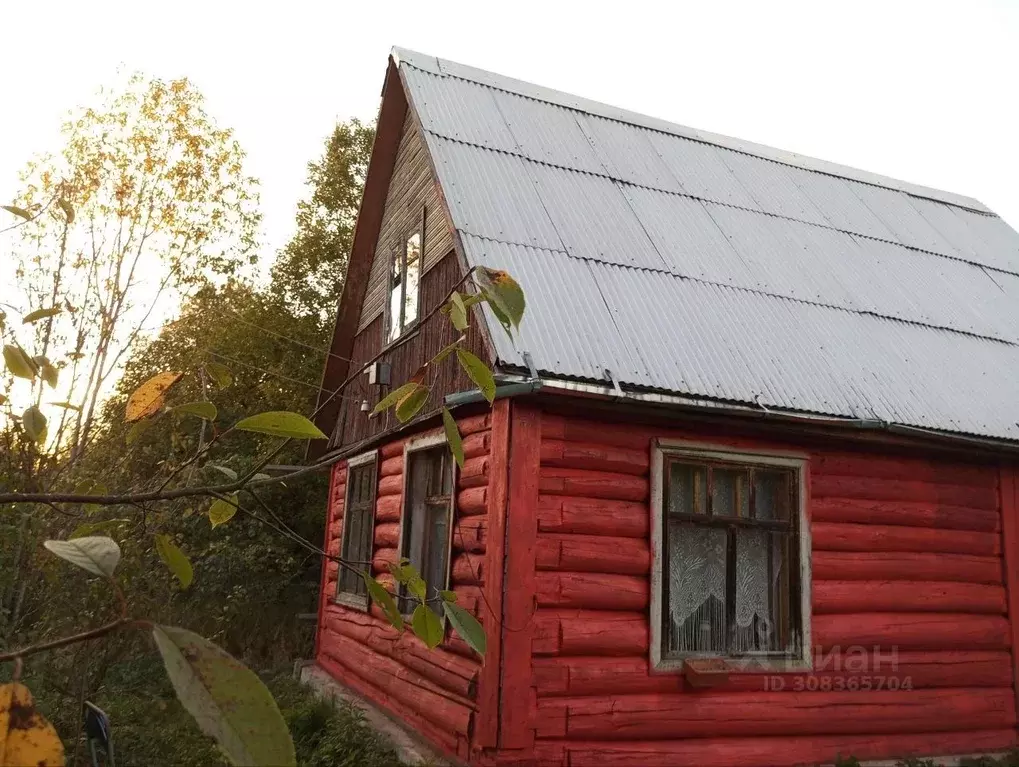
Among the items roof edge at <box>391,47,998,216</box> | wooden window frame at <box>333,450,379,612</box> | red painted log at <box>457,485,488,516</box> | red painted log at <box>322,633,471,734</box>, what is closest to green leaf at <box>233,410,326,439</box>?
red painted log at <box>457,485,488,516</box>

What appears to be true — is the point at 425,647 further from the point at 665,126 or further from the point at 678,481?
the point at 665,126

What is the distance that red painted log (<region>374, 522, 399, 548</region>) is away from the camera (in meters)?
7.64

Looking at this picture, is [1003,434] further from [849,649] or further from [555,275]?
[555,275]

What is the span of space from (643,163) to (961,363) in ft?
12.8

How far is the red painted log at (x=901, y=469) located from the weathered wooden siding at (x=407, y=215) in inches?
151

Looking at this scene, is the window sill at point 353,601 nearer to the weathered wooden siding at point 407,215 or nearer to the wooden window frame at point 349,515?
the wooden window frame at point 349,515

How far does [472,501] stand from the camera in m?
5.98

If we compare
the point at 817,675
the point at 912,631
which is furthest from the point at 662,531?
the point at 912,631

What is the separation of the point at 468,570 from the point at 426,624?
4800mm

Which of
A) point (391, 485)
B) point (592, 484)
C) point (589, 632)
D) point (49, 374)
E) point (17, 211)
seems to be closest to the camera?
point (49, 374)

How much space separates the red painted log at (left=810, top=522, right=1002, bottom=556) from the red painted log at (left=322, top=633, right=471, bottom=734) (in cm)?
306

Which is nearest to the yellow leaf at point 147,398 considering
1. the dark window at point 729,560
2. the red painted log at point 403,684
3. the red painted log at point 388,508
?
the red painted log at point 403,684

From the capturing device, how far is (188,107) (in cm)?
1232

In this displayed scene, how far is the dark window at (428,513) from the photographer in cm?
680
